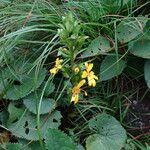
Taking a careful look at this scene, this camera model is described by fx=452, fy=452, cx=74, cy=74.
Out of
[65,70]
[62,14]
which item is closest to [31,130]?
[65,70]

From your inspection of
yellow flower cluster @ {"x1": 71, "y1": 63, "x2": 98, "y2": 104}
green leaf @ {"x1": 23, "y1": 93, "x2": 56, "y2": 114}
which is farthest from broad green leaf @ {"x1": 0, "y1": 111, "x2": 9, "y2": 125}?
yellow flower cluster @ {"x1": 71, "y1": 63, "x2": 98, "y2": 104}

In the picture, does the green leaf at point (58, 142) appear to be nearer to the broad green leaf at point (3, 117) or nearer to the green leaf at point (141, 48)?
the broad green leaf at point (3, 117)

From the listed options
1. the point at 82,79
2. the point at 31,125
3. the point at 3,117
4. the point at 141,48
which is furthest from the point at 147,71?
the point at 3,117

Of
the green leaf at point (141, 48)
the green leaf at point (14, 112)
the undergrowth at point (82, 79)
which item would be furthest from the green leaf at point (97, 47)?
the green leaf at point (14, 112)

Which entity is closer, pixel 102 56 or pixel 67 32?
pixel 67 32

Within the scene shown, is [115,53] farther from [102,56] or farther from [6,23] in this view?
[6,23]

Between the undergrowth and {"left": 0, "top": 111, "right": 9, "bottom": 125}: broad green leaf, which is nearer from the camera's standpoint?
the undergrowth

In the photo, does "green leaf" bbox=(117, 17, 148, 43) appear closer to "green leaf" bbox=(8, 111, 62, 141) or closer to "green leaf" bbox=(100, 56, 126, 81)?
"green leaf" bbox=(100, 56, 126, 81)
